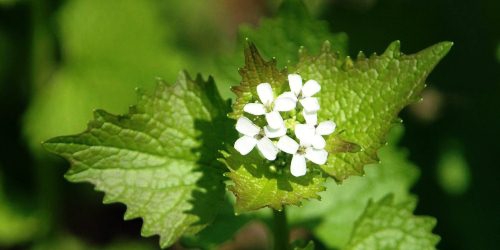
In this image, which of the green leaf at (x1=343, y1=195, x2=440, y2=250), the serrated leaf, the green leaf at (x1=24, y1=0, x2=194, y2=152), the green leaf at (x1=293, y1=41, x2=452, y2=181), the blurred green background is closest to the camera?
the serrated leaf

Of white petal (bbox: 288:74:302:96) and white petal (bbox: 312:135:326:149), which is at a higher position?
white petal (bbox: 288:74:302:96)

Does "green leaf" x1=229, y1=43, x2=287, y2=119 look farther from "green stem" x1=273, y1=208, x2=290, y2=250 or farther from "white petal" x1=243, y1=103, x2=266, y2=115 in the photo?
"green stem" x1=273, y1=208, x2=290, y2=250

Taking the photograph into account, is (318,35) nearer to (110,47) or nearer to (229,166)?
(229,166)

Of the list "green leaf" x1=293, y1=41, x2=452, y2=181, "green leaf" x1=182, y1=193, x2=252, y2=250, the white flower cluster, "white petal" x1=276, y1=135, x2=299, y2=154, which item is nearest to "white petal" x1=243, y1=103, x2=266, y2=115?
the white flower cluster

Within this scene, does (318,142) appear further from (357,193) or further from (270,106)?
(357,193)

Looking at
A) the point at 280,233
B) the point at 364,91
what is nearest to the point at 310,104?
the point at 364,91

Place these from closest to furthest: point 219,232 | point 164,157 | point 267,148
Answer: point 267,148
point 164,157
point 219,232

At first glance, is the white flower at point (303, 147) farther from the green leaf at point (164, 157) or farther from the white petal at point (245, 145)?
the green leaf at point (164, 157)
